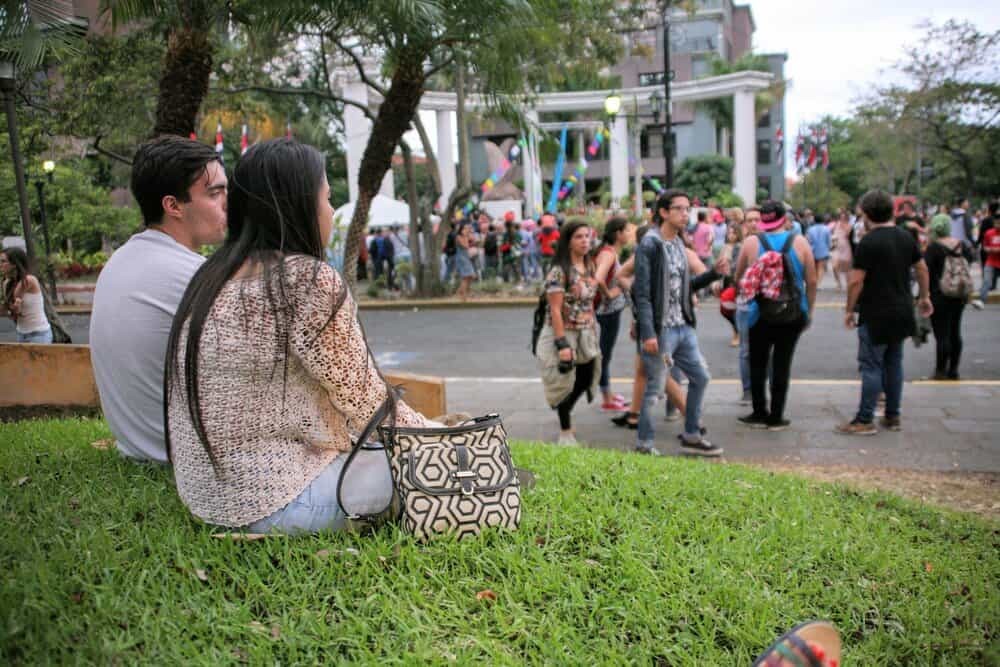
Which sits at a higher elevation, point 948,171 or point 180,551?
point 948,171

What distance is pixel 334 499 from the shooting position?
2602 millimetres

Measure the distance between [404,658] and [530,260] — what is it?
1802cm

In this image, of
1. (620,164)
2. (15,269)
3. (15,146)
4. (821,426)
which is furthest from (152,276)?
(620,164)

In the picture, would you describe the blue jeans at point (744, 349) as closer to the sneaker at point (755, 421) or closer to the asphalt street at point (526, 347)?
the sneaker at point (755, 421)

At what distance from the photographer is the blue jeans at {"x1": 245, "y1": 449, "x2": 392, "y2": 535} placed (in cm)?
258

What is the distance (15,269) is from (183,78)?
210cm

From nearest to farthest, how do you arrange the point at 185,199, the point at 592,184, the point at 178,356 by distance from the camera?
1. the point at 178,356
2. the point at 185,199
3. the point at 592,184

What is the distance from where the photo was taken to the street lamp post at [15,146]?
19.4ft

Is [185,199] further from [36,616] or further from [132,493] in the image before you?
[36,616]

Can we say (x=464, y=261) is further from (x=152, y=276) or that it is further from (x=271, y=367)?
(x=271, y=367)

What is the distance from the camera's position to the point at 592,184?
58594 mm

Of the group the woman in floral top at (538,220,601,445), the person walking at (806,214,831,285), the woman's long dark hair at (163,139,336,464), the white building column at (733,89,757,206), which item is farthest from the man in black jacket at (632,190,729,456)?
the white building column at (733,89,757,206)

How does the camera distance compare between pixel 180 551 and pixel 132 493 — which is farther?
pixel 132 493

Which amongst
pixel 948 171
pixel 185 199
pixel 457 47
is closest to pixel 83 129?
pixel 457 47
